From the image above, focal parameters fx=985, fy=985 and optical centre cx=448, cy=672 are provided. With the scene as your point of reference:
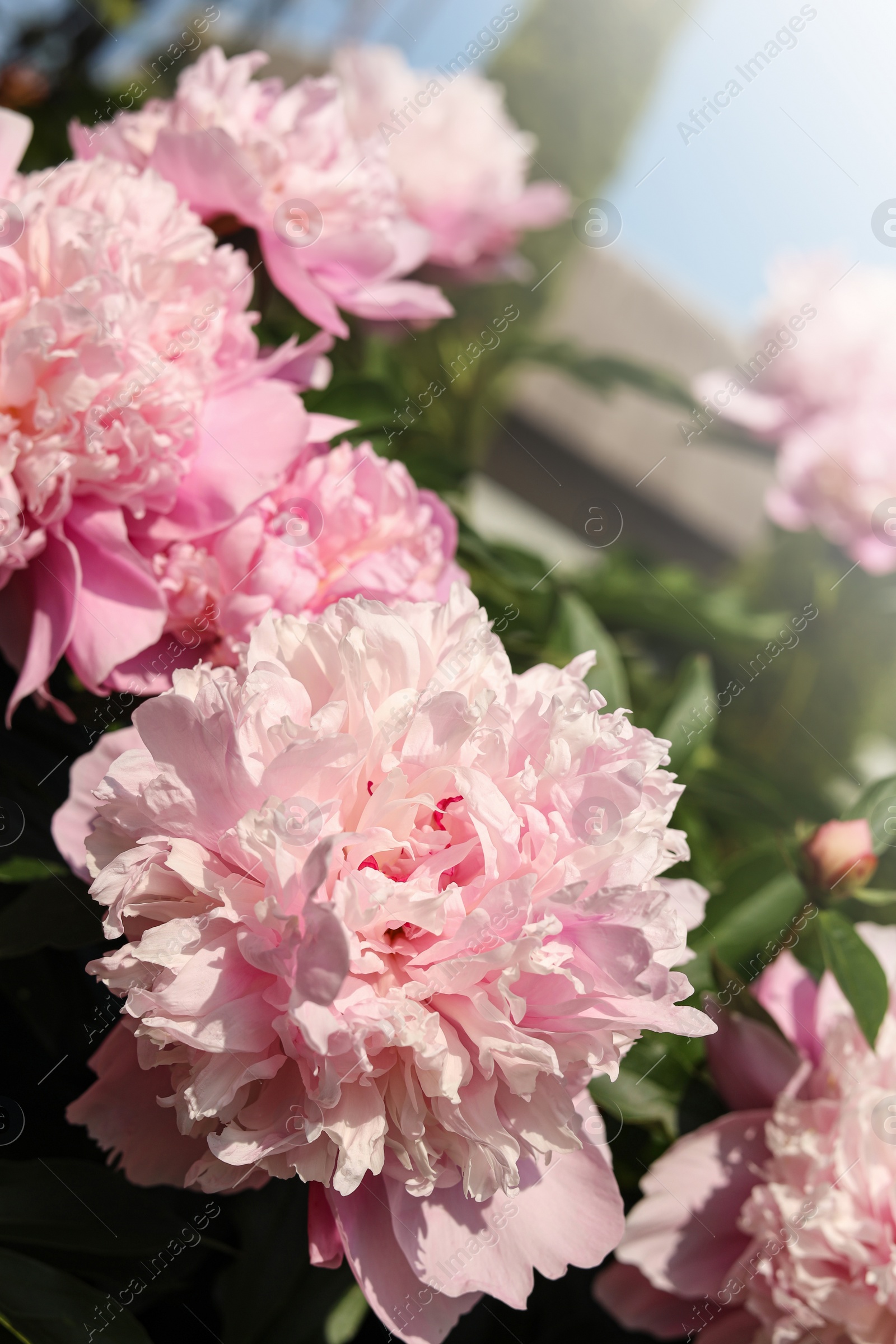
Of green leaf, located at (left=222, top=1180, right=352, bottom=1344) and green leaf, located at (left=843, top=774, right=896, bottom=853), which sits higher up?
green leaf, located at (left=843, top=774, right=896, bottom=853)

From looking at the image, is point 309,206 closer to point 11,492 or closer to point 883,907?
point 11,492

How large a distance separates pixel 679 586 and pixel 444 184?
0.52 meters

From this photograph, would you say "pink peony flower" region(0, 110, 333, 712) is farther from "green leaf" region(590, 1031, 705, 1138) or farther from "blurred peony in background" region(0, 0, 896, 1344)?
"green leaf" region(590, 1031, 705, 1138)

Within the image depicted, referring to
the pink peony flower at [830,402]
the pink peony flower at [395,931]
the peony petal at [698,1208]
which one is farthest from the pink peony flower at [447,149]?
the peony petal at [698,1208]

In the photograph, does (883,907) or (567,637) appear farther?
(883,907)

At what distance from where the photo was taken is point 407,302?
61 centimetres

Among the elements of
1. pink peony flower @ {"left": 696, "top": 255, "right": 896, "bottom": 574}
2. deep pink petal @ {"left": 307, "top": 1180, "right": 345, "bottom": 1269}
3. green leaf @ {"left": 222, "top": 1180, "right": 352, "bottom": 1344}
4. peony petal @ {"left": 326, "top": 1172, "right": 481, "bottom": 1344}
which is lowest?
green leaf @ {"left": 222, "top": 1180, "right": 352, "bottom": 1344}

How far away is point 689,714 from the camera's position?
720 millimetres

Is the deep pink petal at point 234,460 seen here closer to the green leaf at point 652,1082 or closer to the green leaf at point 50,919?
the green leaf at point 50,919

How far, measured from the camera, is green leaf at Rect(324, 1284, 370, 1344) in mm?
555

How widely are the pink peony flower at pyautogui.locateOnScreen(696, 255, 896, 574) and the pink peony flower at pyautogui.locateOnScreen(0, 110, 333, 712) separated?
2.44ft

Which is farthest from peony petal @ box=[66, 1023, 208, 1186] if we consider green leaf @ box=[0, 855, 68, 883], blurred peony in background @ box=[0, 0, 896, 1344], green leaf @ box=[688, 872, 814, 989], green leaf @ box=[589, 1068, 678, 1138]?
green leaf @ box=[688, 872, 814, 989]

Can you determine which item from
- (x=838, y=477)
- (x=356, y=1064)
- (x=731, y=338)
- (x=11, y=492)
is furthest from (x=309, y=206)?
(x=731, y=338)

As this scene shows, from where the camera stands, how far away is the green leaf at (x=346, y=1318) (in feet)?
1.82
